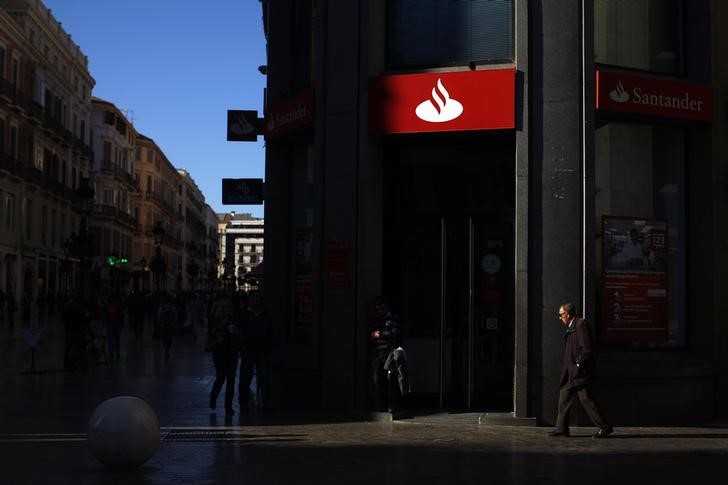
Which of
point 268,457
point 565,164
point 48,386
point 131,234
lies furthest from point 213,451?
point 131,234

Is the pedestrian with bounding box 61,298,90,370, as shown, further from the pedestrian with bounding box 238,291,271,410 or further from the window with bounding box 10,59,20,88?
the window with bounding box 10,59,20,88

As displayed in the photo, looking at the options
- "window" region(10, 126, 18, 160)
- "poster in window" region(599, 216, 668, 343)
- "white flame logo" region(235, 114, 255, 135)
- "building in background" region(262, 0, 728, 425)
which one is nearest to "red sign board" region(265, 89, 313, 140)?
"building in background" region(262, 0, 728, 425)

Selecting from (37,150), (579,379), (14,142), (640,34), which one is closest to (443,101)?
(640,34)

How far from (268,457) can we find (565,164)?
6.19 meters

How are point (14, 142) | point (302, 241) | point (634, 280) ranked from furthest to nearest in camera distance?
point (14, 142) → point (302, 241) → point (634, 280)

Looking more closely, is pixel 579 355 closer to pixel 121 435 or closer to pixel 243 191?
pixel 121 435

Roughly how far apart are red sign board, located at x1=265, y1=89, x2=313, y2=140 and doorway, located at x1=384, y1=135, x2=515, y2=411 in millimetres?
1479

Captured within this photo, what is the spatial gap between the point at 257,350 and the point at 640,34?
772cm

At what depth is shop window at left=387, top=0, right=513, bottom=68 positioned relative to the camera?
15008 millimetres

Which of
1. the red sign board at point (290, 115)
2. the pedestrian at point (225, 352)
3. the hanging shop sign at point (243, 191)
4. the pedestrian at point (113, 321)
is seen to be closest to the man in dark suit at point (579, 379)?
the pedestrian at point (225, 352)

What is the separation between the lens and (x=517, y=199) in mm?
14297

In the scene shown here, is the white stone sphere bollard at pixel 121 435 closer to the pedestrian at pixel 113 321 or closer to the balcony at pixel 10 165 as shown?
the pedestrian at pixel 113 321

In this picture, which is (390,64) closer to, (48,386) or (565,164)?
(565,164)

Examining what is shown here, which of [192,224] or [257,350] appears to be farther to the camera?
[192,224]
